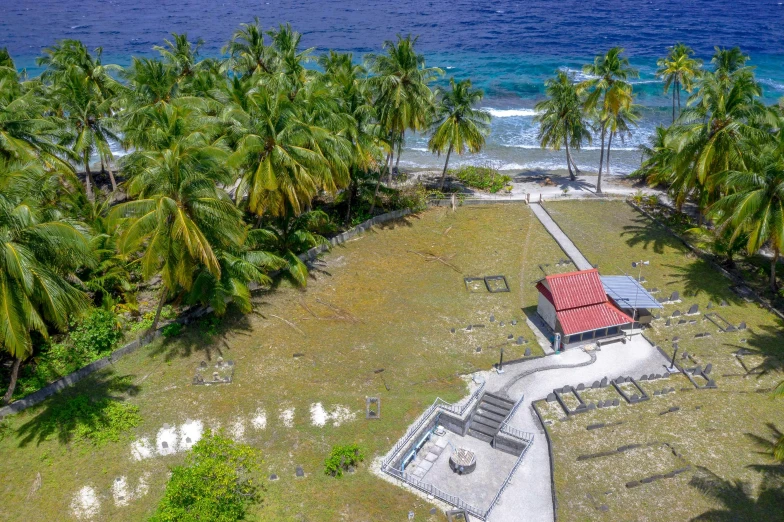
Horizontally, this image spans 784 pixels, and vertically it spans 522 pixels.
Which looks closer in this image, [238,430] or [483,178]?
[238,430]

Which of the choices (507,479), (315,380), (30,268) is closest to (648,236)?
(507,479)

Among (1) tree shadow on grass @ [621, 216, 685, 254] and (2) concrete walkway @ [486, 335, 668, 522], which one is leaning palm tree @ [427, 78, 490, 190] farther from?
(2) concrete walkway @ [486, 335, 668, 522]

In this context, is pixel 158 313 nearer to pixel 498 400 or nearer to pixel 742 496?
pixel 498 400

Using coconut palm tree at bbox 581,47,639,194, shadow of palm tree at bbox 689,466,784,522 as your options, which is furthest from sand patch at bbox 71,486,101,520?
coconut palm tree at bbox 581,47,639,194

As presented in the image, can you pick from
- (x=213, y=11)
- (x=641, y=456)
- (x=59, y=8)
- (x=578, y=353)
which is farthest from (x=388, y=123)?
(x=59, y=8)

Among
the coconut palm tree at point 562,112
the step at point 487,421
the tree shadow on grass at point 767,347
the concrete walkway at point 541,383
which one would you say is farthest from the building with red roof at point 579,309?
the coconut palm tree at point 562,112

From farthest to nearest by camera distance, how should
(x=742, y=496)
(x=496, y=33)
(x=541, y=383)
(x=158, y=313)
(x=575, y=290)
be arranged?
(x=496, y=33)
(x=575, y=290)
(x=158, y=313)
(x=541, y=383)
(x=742, y=496)

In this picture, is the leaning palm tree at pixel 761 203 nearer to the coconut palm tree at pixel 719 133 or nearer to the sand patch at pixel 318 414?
the coconut palm tree at pixel 719 133
